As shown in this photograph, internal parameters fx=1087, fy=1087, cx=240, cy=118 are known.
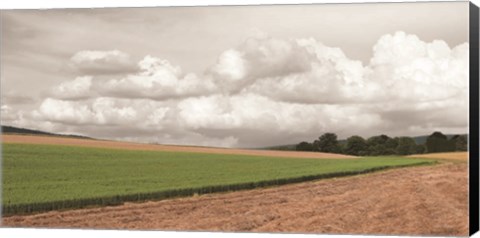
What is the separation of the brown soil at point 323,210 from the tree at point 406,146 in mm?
254

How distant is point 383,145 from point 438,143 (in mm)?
773

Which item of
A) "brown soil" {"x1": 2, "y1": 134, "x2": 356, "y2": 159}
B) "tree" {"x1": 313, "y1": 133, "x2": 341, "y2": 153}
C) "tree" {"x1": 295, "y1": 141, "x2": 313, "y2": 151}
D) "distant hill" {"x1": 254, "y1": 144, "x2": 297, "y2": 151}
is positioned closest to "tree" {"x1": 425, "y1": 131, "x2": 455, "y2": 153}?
"brown soil" {"x1": 2, "y1": 134, "x2": 356, "y2": 159}

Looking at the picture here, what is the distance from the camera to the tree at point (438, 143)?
1493 centimetres

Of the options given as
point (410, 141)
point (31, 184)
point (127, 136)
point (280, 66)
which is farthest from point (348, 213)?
point (31, 184)

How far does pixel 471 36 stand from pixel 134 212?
17.9 feet

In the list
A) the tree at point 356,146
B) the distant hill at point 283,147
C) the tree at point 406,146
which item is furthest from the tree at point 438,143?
the distant hill at point 283,147

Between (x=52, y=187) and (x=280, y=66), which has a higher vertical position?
(x=280, y=66)

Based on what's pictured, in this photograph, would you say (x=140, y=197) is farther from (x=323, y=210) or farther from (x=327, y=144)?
(x=327, y=144)

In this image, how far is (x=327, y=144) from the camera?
1553 cm

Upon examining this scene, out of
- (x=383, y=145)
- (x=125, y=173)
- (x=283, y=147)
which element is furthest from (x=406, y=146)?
(x=125, y=173)

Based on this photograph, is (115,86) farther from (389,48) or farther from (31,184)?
(389,48)

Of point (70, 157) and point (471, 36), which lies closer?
point (471, 36)

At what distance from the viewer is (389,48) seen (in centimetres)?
1513

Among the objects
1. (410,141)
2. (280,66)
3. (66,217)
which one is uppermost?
(280,66)
